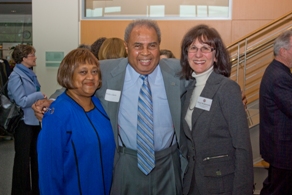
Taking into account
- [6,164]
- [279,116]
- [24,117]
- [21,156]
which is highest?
[279,116]

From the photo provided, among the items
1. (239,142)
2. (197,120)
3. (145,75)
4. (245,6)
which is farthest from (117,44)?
(245,6)

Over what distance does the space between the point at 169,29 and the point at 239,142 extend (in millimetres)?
4371

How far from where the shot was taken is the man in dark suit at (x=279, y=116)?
3105 mm

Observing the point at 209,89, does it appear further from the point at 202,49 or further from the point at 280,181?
the point at 280,181

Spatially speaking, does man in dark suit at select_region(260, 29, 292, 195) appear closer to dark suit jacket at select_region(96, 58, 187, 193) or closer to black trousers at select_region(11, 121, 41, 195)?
dark suit jacket at select_region(96, 58, 187, 193)

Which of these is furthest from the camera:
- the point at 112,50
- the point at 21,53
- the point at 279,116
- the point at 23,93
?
the point at 21,53

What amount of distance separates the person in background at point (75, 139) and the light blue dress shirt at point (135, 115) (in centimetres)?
13

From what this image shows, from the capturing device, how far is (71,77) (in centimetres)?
198

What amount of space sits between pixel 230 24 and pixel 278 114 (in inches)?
117

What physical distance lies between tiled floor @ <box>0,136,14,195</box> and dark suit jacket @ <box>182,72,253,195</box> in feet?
11.4

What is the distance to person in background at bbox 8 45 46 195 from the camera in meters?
4.02

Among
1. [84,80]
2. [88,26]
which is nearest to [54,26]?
[88,26]

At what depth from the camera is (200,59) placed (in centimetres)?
201

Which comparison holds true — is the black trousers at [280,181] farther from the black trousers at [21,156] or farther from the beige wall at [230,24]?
the beige wall at [230,24]
